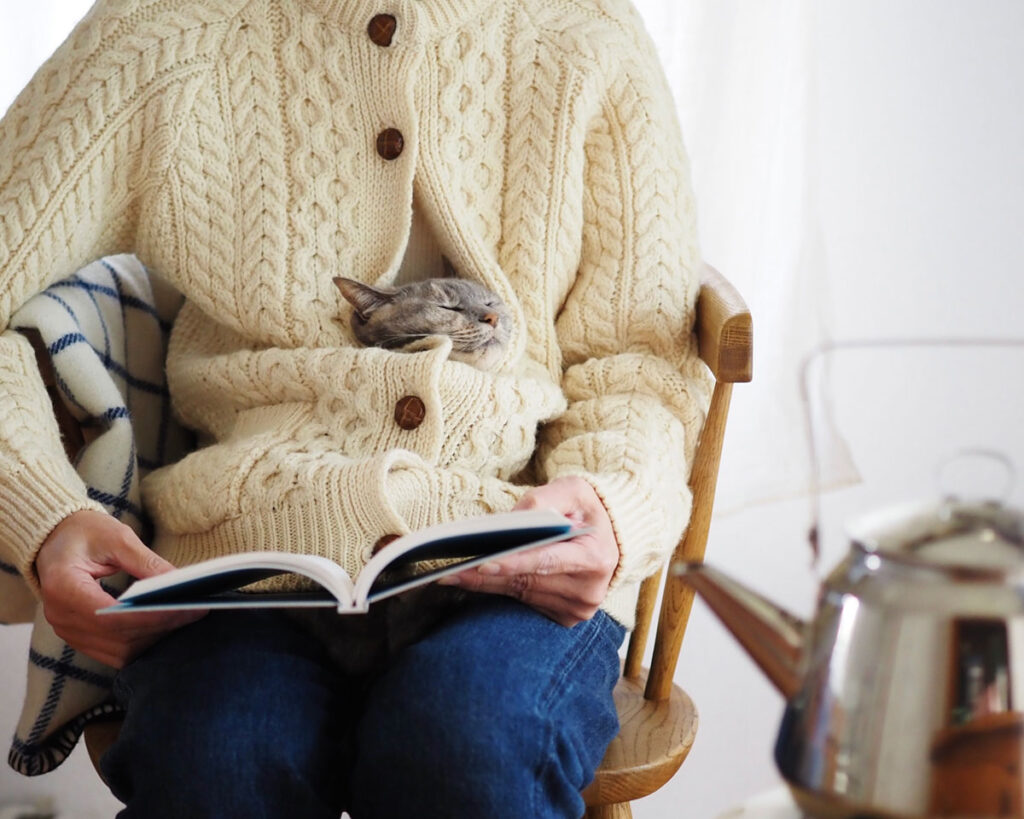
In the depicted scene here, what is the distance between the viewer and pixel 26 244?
3.20ft

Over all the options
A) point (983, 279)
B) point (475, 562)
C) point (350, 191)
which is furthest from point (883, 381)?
point (475, 562)

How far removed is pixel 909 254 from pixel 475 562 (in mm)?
1378

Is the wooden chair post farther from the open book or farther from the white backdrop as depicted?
the white backdrop

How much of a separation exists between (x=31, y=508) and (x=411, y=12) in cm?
59

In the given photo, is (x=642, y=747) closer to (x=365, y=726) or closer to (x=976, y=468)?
(x=365, y=726)

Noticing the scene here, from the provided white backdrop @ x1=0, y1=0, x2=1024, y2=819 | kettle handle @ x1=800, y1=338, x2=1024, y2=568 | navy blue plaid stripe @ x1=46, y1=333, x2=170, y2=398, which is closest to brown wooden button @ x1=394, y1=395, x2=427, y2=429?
navy blue plaid stripe @ x1=46, y1=333, x2=170, y2=398

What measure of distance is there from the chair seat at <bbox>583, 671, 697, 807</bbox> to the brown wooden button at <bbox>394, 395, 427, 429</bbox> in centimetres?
34

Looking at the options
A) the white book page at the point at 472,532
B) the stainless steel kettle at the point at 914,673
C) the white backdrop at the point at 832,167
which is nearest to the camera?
the stainless steel kettle at the point at 914,673

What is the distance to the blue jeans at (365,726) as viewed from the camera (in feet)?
2.42

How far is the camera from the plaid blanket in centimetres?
96

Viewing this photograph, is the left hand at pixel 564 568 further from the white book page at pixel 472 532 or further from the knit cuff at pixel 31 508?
the knit cuff at pixel 31 508

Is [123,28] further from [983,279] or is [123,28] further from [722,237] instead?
[983,279]

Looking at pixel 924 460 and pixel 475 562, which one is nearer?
pixel 924 460

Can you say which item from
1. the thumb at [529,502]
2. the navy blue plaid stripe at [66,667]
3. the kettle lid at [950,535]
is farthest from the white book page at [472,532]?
the navy blue plaid stripe at [66,667]
